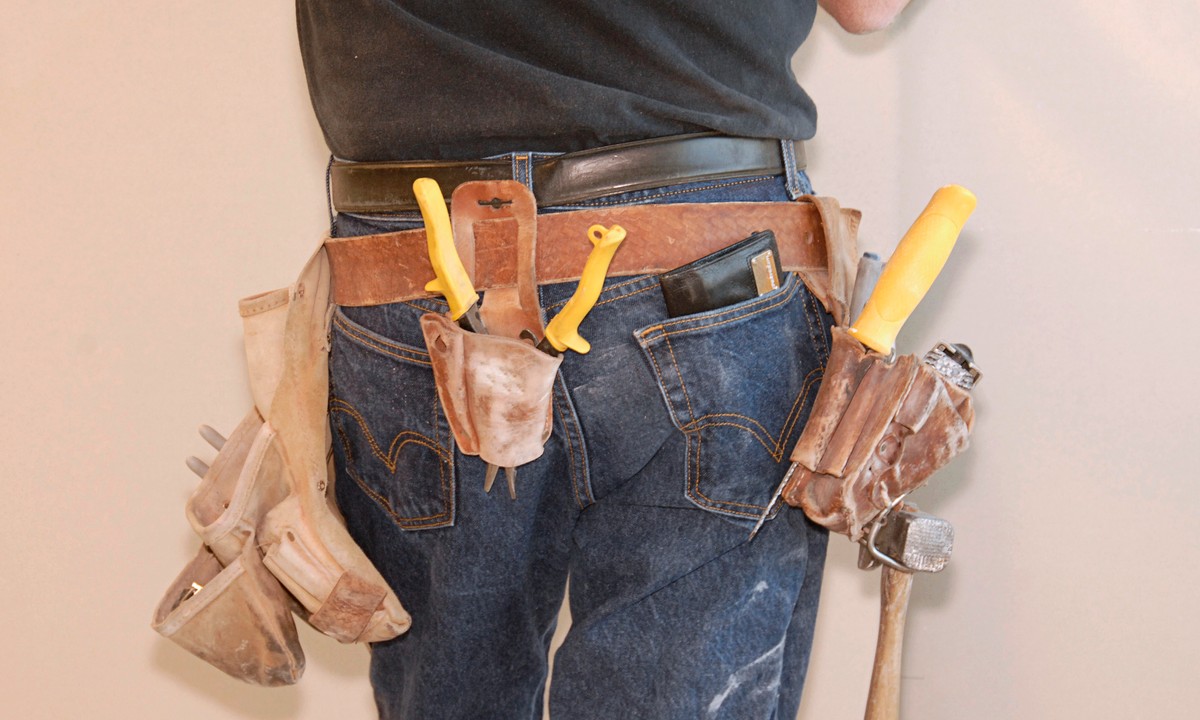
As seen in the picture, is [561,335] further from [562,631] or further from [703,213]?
[562,631]

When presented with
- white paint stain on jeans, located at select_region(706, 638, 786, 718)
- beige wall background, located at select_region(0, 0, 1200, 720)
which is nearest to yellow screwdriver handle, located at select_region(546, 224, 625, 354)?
white paint stain on jeans, located at select_region(706, 638, 786, 718)

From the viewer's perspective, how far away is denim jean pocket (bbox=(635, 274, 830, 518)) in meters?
0.91

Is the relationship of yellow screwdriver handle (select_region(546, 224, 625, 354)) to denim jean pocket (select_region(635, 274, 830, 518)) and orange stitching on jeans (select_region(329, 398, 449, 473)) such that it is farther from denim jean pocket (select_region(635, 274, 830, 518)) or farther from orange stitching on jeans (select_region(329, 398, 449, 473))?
orange stitching on jeans (select_region(329, 398, 449, 473))

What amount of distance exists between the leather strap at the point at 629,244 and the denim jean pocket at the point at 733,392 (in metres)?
0.06

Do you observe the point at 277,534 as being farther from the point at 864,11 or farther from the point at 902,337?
the point at 902,337

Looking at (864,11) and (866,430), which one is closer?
(866,430)

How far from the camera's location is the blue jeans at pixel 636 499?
0.92 m

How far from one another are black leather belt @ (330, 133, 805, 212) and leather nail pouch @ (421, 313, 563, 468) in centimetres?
14

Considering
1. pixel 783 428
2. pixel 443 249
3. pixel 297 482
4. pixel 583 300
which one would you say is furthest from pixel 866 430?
pixel 297 482

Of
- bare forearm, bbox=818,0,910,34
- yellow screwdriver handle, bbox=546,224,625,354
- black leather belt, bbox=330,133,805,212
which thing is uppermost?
bare forearm, bbox=818,0,910,34

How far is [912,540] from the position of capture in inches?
40.0

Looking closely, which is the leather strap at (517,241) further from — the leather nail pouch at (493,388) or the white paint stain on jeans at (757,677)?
the white paint stain on jeans at (757,677)

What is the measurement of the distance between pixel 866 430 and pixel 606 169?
0.35 metres

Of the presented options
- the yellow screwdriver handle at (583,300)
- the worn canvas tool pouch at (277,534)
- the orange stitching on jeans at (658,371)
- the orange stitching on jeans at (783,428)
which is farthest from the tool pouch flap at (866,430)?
the worn canvas tool pouch at (277,534)
